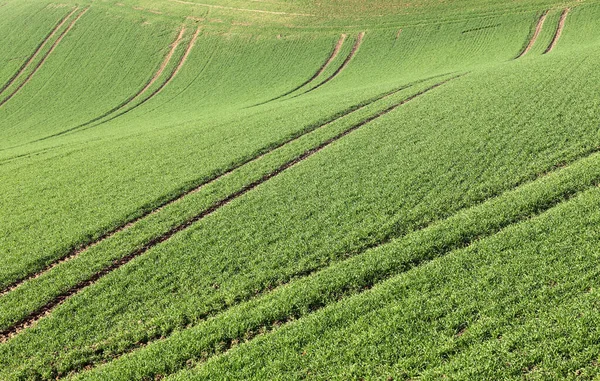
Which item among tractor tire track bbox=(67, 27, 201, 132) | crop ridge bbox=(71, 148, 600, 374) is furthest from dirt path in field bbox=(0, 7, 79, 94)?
crop ridge bbox=(71, 148, 600, 374)

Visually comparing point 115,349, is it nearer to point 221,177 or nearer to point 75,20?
point 221,177

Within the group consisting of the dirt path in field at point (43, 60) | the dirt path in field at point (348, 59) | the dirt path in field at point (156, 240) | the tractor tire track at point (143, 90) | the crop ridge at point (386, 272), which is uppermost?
the dirt path in field at point (43, 60)

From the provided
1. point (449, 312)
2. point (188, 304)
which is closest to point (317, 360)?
point (449, 312)

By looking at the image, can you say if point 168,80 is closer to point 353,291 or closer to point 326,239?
point 326,239

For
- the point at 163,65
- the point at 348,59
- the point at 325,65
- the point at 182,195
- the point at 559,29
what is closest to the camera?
the point at 182,195

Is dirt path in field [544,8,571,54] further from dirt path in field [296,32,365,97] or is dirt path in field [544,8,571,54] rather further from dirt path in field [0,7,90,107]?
dirt path in field [0,7,90,107]

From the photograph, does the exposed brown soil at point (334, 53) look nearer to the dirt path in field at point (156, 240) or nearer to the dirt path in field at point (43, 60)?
the dirt path in field at point (156, 240)

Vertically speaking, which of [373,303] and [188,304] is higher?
[188,304]

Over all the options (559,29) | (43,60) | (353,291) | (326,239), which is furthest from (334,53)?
(353,291)

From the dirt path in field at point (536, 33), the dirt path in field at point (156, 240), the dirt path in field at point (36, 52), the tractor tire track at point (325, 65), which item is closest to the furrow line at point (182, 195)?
the dirt path in field at point (156, 240)
